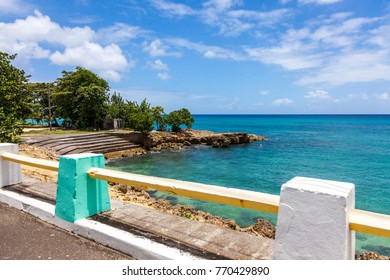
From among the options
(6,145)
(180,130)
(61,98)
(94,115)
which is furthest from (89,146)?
(6,145)

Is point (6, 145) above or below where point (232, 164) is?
above

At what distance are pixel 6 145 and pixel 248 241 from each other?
4.72m

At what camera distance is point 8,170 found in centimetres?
Result: 525

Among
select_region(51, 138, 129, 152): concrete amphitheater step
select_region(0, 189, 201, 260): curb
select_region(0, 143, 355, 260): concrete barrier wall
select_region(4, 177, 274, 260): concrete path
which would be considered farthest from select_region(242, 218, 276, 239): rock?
select_region(51, 138, 129, 152): concrete amphitheater step

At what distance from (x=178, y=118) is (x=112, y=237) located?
1380 inches

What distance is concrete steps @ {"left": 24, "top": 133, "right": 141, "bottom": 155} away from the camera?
23.4m

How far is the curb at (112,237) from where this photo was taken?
286cm

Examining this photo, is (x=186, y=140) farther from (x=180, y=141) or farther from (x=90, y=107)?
(x=90, y=107)

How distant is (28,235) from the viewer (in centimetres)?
355

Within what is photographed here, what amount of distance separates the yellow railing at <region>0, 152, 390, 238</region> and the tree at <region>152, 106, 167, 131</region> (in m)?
32.7

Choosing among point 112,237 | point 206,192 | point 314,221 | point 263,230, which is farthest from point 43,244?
point 263,230

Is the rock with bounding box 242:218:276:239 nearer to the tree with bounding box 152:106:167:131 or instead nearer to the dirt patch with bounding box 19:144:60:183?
the dirt patch with bounding box 19:144:60:183

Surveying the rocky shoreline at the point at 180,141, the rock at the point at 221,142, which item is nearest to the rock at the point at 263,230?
the rocky shoreline at the point at 180,141

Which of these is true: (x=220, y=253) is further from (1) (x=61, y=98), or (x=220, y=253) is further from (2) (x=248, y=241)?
(1) (x=61, y=98)
